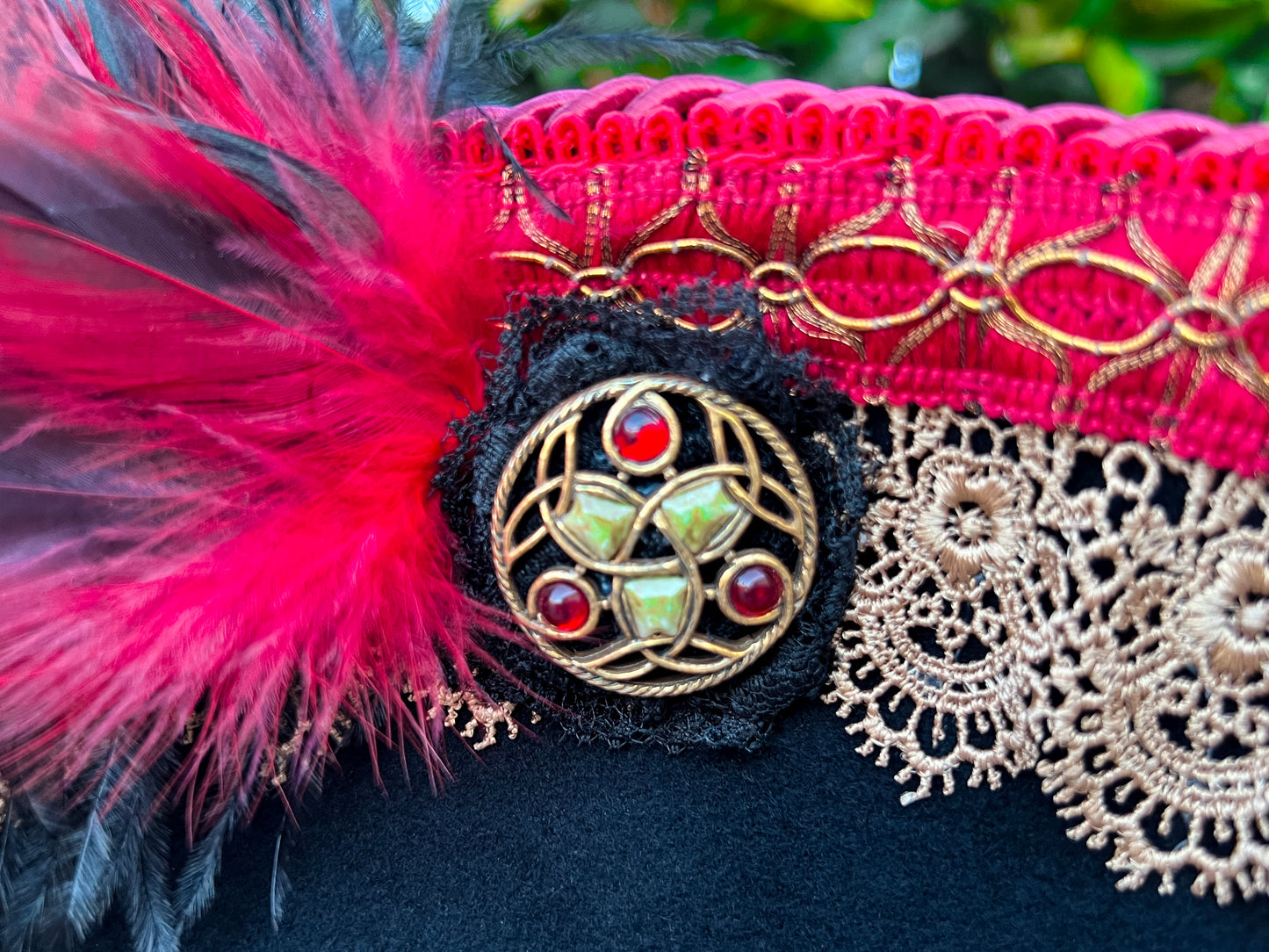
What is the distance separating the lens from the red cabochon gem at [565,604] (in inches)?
20.0

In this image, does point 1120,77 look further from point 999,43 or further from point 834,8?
point 834,8

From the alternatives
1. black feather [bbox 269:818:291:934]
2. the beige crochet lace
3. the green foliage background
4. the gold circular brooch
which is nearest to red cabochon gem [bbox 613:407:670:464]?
the gold circular brooch

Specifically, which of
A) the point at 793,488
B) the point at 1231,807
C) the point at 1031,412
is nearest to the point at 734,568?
the point at 793,488

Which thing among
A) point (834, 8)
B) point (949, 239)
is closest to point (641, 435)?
point (949, 239)

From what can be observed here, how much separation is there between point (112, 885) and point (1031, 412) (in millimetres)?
675

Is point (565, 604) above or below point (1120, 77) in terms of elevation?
below

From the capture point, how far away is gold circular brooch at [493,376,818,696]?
19.2 inches

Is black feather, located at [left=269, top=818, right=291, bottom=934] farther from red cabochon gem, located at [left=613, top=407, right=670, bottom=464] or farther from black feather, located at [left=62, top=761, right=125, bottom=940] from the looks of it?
red cabochon gem, located at [left=613, top=407, right=670, bottom=464]

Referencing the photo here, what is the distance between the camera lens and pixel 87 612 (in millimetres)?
528

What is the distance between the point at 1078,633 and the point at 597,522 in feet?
0.88

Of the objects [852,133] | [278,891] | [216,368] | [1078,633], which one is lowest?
[278,891]

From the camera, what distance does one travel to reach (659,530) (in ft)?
1.63

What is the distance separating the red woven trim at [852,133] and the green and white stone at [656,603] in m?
0.25

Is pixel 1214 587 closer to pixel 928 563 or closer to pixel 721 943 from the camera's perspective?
pixel 928 563
